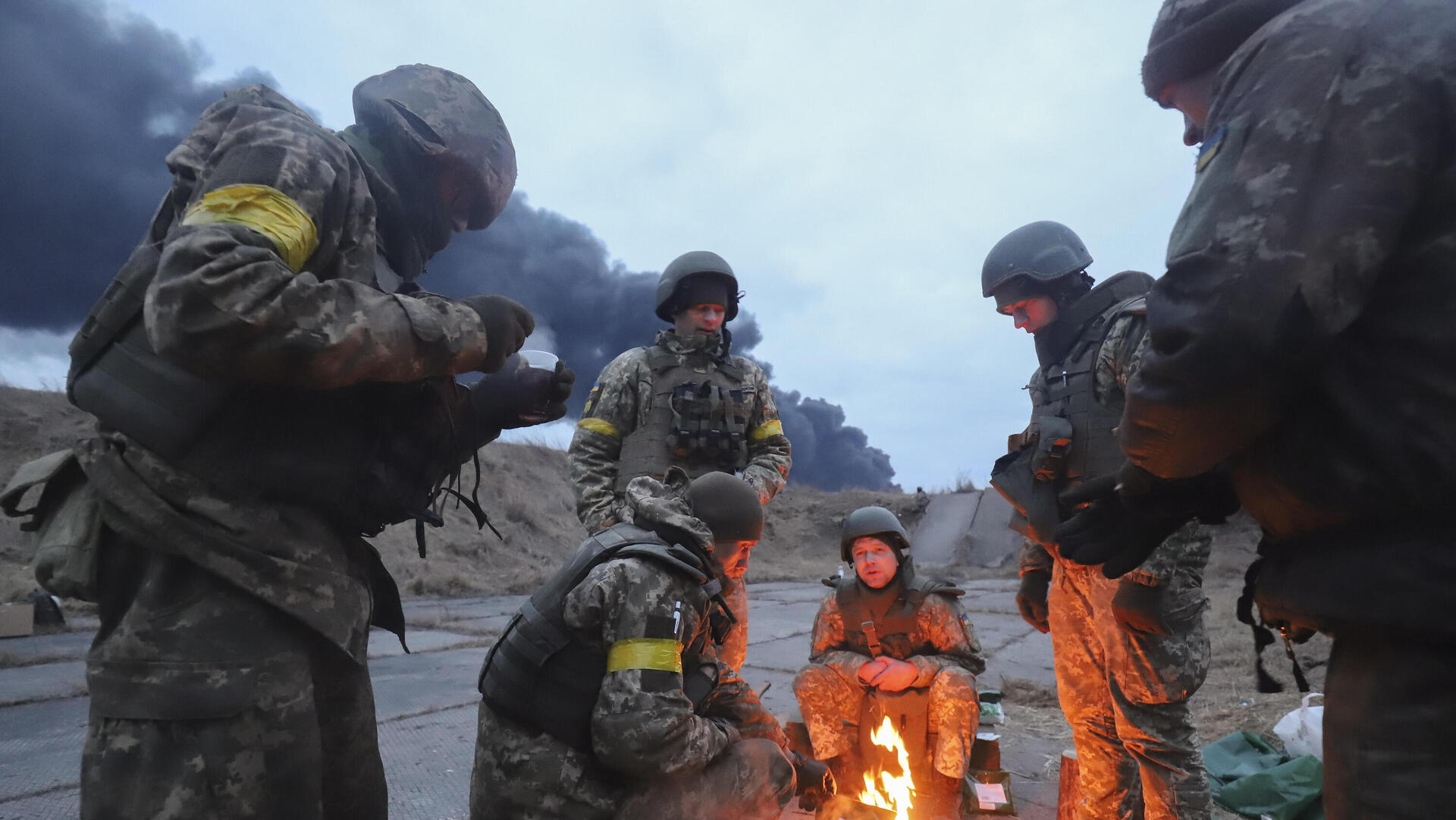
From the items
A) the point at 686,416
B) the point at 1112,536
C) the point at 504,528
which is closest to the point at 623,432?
the point at 686,416

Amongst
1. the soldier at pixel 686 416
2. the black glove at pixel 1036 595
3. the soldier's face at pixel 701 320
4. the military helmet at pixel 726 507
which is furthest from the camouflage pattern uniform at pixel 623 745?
the soldier's face at pixel 701 320

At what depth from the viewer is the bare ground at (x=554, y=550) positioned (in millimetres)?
4969

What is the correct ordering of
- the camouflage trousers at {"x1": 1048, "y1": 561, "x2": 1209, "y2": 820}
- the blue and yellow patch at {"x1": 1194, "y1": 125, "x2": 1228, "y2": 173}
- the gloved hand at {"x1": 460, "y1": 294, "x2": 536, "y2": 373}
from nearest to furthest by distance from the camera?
the blue and yellow patch at {"x1": 1194, "y1": 125, "x2": 1228, "y2": 173}, the gloved hand at {"x1": 460, "y1": 294, "x2": 536, "y2": 373}, the camouflage trousers at {"x1": 1048, "y1": 561, "x2": 1209, "y2": 820}

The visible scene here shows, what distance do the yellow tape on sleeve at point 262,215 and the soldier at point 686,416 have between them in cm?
227

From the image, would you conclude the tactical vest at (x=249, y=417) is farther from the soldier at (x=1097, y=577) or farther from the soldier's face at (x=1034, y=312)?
the soldier's face at (x=1034, y=312)

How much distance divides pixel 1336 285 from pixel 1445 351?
159 mm

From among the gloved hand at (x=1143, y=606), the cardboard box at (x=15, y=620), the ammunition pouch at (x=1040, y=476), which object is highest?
the ammunition pouch at (x=1040, y=476)

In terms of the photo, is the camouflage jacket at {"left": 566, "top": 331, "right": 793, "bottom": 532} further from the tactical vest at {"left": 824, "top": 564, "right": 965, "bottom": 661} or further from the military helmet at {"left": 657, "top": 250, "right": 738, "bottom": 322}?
the tactical vest at {"left": 824, "top": 564, "right": 965, "bottom": 661}

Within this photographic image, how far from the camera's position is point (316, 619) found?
1618 mm

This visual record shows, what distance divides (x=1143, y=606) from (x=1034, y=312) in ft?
4.71

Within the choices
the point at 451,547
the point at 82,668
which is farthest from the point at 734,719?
the point at 451,547

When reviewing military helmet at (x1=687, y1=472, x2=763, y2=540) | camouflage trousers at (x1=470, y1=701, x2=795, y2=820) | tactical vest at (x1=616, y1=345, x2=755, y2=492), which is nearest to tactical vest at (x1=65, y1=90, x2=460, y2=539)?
camouflage trousers at (x1=470, y1=701, x2=795, y2=820)

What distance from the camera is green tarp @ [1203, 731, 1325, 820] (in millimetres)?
3121

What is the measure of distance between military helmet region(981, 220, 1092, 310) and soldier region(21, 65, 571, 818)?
244cm
